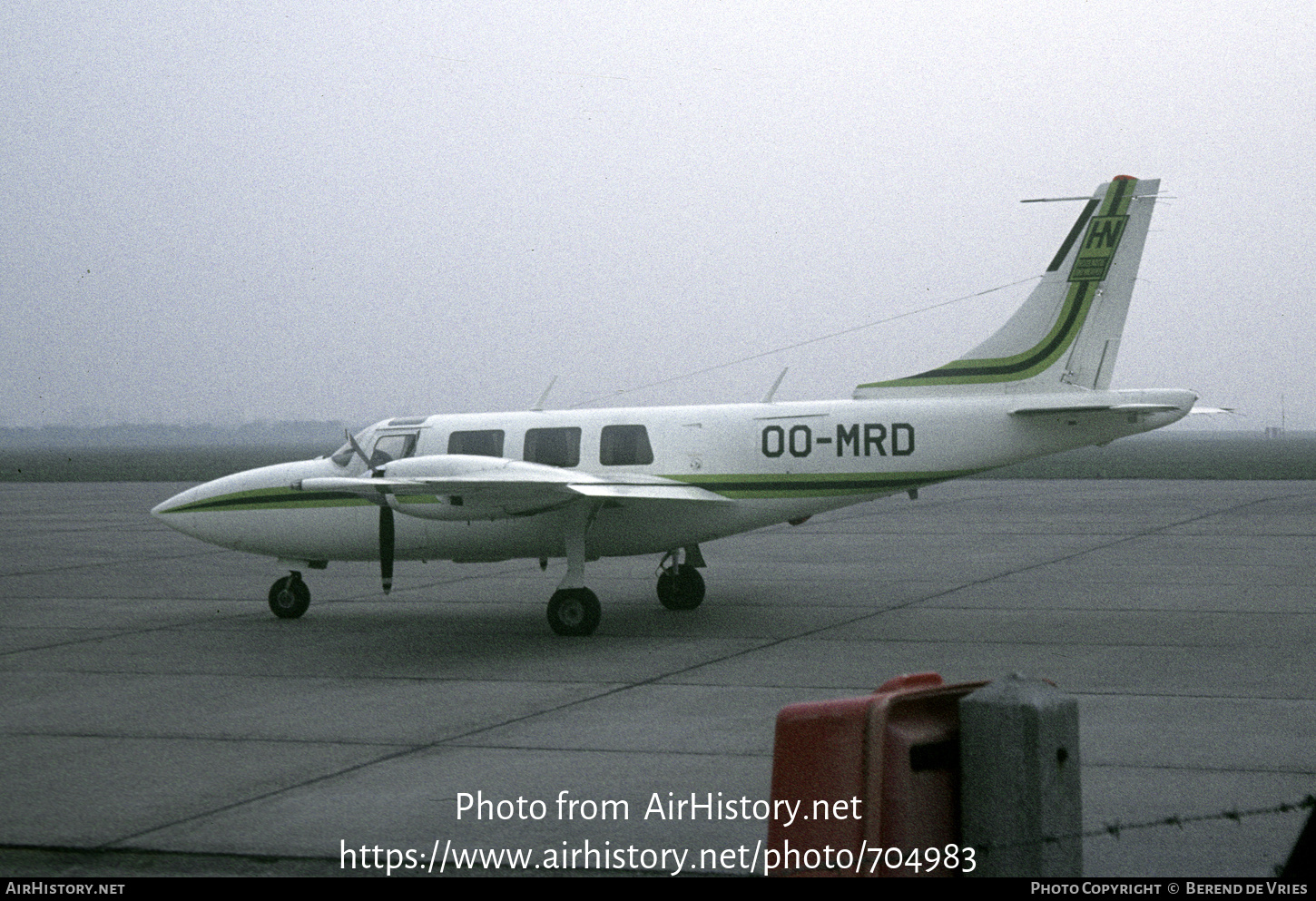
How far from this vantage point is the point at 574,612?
1472 centimetres

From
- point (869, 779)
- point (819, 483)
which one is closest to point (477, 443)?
point (819, 483)

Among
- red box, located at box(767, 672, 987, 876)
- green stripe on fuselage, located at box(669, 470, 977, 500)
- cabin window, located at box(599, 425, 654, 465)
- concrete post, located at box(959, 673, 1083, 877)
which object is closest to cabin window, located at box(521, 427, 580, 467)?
cabin window, located at box(599, 425, 654, 465)

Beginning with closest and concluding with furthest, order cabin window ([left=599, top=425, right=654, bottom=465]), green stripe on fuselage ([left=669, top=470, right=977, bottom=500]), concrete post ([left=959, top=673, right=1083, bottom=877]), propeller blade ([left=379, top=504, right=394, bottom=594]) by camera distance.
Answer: concrete post ([left=959, top=673, right=1083, bottom=877])
green stripe on fuselage ([left=669, top=470, right=977, bottom=500])
propeller blade ([left=379, top=504, right=394, bottom=594])
cabin window ([left=599, top=425, right=654, bottom=465])

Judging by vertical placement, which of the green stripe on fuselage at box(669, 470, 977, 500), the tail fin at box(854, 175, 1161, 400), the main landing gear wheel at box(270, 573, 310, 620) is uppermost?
the tail fin at box(854, 175, 1161, 400)

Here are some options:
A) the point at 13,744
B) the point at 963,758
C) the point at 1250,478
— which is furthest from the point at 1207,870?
the point at 1250,478

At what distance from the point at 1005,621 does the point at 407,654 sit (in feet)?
20.8

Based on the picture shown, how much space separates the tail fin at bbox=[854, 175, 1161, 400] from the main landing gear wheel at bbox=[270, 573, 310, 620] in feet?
26.5

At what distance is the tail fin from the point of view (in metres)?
15.1

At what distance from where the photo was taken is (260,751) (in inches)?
372

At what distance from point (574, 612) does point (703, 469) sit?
2279mm

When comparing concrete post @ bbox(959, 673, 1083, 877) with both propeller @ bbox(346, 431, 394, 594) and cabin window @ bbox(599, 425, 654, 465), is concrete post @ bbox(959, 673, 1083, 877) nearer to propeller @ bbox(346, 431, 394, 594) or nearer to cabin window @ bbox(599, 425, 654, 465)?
propeller @ bbox(346, 431, 394, 594)

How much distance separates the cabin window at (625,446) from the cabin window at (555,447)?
0.31m

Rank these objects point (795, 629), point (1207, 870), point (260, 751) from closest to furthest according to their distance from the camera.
Result: point (1207, 870) < point (260, 751) < point (795, 629)

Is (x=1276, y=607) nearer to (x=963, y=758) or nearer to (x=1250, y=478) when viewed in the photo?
(x=963, y=758)
